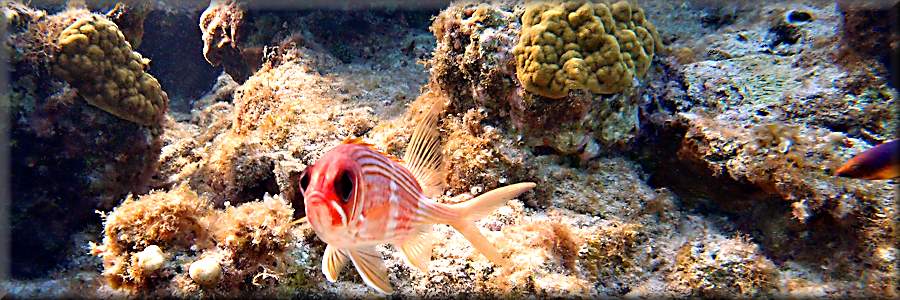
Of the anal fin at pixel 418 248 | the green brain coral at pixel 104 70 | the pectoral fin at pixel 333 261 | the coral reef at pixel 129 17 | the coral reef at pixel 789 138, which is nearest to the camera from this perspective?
the pectoral fin at pixel 333 261

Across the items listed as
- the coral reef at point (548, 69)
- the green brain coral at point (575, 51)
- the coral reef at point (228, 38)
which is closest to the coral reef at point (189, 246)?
the coral reef at point (548, 69)

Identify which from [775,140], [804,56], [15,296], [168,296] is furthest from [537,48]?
[15,296]

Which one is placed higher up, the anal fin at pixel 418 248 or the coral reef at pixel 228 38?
the coral reef at pixel 228 38

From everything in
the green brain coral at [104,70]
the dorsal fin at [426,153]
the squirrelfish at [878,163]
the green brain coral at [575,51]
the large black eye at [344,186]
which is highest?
the green brain coral at [104,70]

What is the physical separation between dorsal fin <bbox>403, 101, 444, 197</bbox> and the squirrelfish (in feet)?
9.03

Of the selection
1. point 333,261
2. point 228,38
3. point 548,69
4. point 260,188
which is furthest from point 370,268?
Result: point 228,38

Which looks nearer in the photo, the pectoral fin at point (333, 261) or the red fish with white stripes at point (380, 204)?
the red fish with white stripes at point (380, 204)

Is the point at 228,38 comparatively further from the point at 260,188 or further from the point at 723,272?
the point at 723,272

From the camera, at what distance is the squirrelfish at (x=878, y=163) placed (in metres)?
2.57

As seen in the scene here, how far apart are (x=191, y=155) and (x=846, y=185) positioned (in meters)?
8.19

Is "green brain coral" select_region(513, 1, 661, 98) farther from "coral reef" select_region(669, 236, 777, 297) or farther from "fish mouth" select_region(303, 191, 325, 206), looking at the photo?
"fish mouth" select_region(303, 191, 325, 206)

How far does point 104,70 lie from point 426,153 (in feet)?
17.8

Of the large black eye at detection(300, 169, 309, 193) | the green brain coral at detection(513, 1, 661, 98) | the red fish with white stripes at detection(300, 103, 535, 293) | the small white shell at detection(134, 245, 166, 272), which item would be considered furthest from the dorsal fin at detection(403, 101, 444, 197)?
the green brain coral at detection(513, 1, 661, 98)

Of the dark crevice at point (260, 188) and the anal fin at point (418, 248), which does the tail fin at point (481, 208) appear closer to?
the anal fin at point (418, 248)
